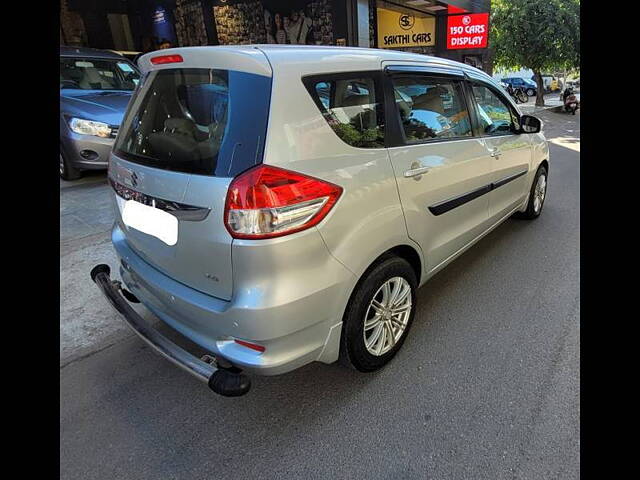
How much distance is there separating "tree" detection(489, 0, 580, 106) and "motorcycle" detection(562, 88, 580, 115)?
1040 millimetres

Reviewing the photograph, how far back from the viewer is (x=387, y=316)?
7.55ft

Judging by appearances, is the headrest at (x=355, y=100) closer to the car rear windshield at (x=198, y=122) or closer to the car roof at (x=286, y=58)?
the car roof at (x=286, y=58)

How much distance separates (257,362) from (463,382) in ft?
4.00

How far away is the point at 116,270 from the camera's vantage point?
346cm

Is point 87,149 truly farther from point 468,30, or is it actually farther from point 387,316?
point 468,30

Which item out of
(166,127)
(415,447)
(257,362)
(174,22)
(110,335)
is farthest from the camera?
(174,22)

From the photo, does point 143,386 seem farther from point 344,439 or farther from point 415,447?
point 415,447

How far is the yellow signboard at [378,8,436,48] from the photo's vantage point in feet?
48.0

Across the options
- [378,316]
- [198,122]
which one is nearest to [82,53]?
[198,122]

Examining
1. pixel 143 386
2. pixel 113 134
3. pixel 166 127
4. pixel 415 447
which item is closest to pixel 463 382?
pixel 415 447

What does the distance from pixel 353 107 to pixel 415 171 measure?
0.51 metres

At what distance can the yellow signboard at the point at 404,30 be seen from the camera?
14633 mm

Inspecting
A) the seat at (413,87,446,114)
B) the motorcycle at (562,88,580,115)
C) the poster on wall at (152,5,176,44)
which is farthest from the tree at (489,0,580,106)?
the seat at (413,87,446,114)

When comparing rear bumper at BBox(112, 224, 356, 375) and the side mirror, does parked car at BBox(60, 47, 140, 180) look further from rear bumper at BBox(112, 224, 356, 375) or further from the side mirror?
the side mirror
